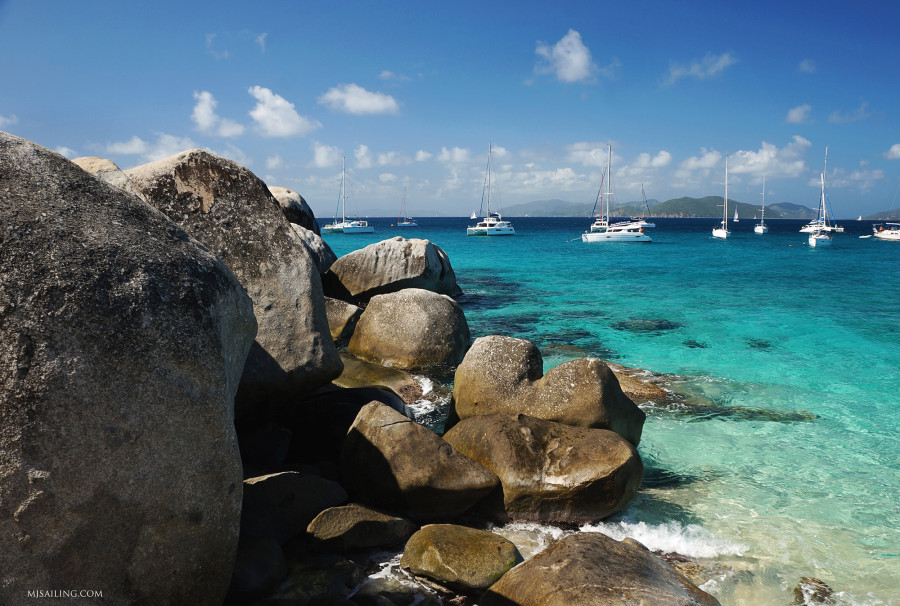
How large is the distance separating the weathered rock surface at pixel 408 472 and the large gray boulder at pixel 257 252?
1031 millimetres

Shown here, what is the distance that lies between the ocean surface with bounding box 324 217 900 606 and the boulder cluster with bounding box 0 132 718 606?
1050 mm

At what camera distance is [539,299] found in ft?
78.4

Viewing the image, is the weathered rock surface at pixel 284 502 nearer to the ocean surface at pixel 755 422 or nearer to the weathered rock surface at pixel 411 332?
the ocean surface at pixel 755 422

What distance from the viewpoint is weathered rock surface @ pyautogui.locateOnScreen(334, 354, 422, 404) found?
402 inches

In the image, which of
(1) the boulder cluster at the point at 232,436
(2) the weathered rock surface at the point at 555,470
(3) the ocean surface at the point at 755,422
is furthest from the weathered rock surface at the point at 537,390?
(3) the ocean surface at the point at 755,422

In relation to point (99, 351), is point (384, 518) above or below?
below

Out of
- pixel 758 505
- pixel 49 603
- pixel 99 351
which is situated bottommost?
pixel 758 505

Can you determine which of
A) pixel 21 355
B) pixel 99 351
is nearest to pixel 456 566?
pixel 99 351

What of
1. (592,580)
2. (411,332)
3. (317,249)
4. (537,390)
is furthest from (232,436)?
(317,249)

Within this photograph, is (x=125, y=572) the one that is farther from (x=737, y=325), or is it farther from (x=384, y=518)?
(x=737, y=325)

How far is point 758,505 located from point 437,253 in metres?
13.8

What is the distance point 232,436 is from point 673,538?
15.2 ft

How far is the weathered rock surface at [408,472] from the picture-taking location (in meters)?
5.61

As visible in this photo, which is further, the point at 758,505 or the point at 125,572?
the point at 758,505
